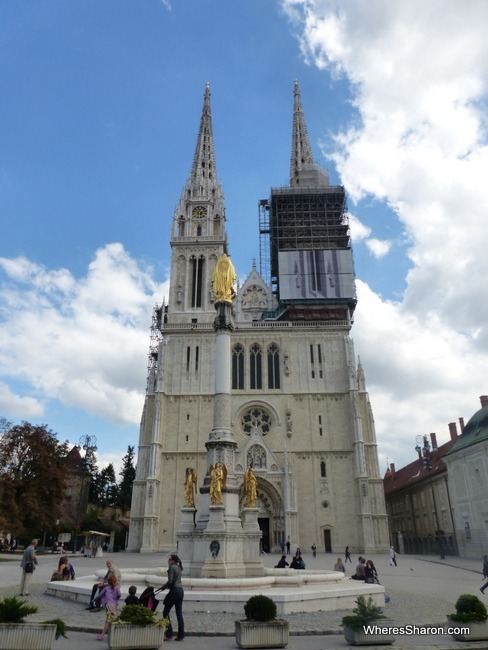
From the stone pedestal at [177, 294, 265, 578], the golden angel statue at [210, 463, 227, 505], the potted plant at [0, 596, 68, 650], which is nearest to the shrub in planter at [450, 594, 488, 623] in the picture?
the potted plant at [0, 596, 68, 650]

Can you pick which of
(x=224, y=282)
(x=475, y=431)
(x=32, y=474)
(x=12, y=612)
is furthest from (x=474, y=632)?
(x=32, y=474)

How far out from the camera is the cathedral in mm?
36812

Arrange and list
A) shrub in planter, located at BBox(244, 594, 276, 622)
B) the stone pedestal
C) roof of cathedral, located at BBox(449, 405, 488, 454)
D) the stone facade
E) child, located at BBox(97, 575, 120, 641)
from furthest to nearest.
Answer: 1. roof of cathedral, located at BBox(449, 405, 488, 454)
2. the stone facade
3. the stone pedestal
4. child, located at BBox(97, 575, 120, 641)
5. shrub in planter, located at BBox(244, 594, 276, 622)

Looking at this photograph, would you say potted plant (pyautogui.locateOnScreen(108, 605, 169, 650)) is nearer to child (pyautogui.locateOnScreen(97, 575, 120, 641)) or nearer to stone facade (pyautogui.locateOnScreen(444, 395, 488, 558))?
child (pyautogui.locateOnScreen(97, 575, 120, 641))

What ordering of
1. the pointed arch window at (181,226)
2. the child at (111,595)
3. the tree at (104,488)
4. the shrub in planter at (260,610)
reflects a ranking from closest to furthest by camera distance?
the shrub in planter at (260,610), the child at (111,595), the pointed arch window at (181,226), the tree at (104,488)

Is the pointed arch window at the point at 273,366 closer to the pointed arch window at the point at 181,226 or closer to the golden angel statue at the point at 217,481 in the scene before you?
the pointed arch window at the point at 181,226

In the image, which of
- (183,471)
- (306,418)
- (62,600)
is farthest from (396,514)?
(62,600)

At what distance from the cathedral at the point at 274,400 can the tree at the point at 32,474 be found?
7.24m

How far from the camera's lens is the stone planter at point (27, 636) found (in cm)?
666

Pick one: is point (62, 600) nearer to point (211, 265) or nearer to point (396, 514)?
point (211, 265)

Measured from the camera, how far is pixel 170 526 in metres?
Answer: 37.1

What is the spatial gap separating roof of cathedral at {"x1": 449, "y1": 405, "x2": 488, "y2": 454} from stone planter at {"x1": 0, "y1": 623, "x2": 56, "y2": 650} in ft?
92.4

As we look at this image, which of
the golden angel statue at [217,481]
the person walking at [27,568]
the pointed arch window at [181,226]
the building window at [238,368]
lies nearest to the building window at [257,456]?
the building window at [238,368]

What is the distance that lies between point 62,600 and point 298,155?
5631cm
